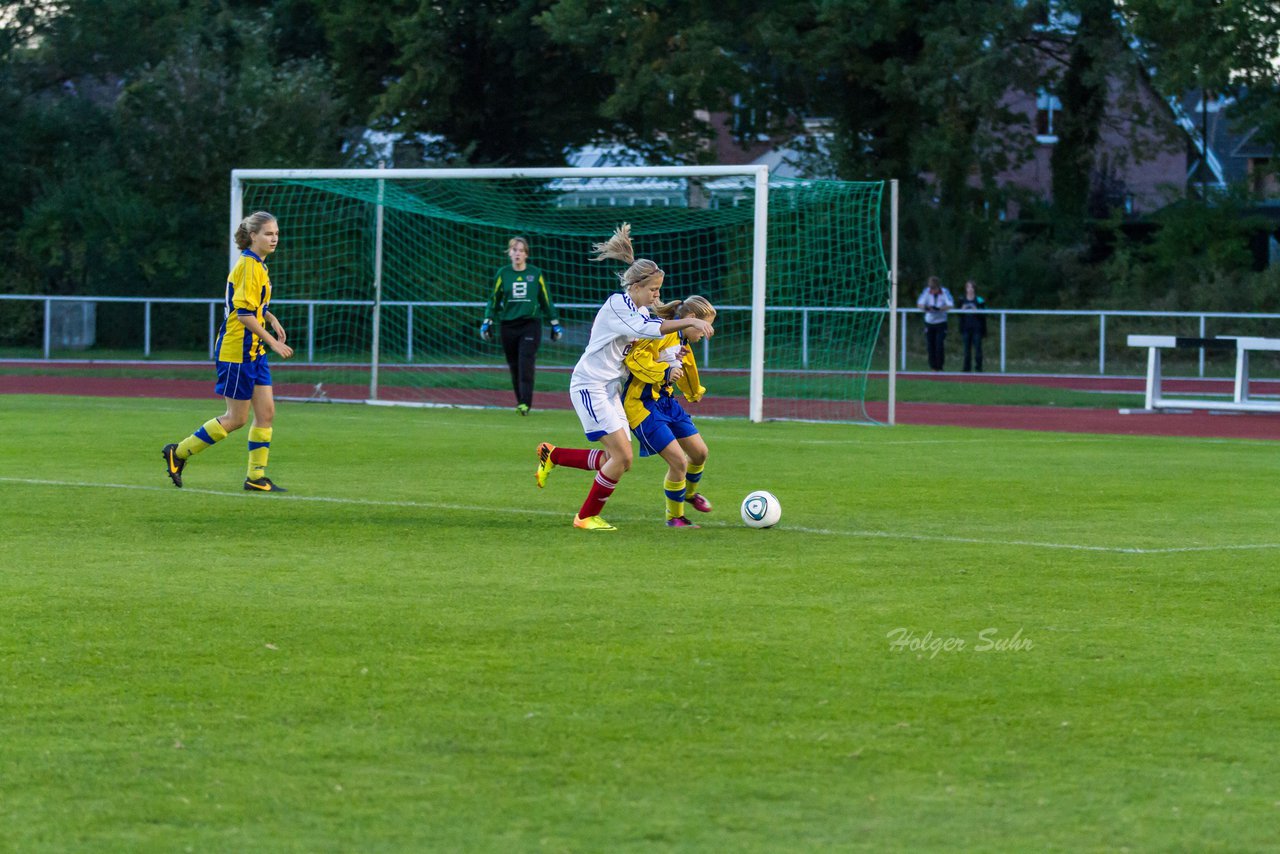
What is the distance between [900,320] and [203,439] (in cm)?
2069

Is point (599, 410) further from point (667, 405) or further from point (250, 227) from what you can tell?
point (250, 227)

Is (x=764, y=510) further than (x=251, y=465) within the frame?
No

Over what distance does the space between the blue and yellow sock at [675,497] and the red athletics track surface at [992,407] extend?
9.59 metres

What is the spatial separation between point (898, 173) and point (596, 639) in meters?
31.4

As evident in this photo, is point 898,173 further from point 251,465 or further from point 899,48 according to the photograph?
point 251,465

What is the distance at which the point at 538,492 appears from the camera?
12.2 metres

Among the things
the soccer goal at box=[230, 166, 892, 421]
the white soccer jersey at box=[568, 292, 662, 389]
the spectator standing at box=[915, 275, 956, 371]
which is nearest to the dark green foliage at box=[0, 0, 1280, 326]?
the spectator standing at box=[915, 275, 956, 371]

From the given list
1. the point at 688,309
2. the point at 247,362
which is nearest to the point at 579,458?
the point at 688,309

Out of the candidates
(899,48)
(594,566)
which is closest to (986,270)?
(899,48)

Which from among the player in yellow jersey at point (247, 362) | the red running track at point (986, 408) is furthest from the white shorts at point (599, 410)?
the red running track at point (986, 408)

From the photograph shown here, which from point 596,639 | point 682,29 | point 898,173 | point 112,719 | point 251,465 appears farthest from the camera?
point 898,173

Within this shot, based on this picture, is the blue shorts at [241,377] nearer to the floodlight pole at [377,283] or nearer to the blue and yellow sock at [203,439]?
the blue and yellow sock at [203,439]

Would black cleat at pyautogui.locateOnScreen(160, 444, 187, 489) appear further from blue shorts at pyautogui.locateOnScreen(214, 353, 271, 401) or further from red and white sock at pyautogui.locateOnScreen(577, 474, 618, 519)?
red and white sock at pyautogui.locateOnScreen(577, 474, 618, 519)

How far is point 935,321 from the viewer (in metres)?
29.8
